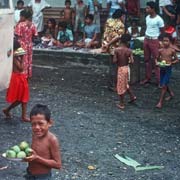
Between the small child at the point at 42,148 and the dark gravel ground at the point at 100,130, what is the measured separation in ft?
5.13

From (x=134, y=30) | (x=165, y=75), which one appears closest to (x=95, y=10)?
(x=134, y=30)

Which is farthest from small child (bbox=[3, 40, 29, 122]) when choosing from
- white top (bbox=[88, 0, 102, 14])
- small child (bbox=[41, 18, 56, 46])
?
white top (bbox=[88, 0, 102, 14])

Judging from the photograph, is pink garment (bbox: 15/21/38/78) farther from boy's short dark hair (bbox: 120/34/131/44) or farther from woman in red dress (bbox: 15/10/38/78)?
boy's short dark hair (bbox: 120/34/131/44)

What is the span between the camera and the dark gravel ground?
23.1ft

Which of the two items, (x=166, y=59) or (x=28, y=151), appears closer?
(x=28, y=151)

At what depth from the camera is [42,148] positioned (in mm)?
5172

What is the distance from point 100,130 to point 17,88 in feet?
4.52

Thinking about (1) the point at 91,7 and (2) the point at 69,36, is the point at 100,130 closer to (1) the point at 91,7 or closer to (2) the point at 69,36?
(2) the point at 69,36

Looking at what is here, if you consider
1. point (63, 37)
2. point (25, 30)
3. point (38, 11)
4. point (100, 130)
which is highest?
point (25, 30)

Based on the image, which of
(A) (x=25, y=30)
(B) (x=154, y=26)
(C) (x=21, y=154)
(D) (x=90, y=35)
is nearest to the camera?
(C) (x=21, y=154)

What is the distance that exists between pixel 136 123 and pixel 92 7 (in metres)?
7.80

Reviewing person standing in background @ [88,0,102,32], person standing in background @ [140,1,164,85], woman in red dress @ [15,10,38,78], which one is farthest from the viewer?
person standing in background @ [88,0,102,32]

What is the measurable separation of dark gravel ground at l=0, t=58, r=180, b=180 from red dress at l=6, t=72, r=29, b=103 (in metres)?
0.37

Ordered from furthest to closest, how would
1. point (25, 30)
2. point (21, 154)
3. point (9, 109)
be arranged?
point (25, 30) → point (9, 109) → point (21, 154)
